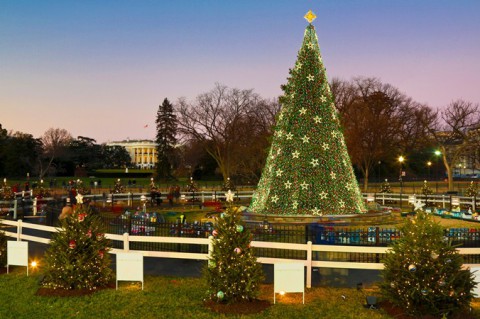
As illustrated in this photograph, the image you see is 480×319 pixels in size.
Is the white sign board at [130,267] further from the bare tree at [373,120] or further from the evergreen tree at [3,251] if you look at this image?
the bare tree at [373,120]

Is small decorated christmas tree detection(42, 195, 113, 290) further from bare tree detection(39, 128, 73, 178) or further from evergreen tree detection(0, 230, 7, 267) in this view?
bare tree detection(39, 128, 73, 178)

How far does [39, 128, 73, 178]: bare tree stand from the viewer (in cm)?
9094

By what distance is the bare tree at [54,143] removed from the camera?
90.9 meters

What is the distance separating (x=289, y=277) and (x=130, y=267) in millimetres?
4098

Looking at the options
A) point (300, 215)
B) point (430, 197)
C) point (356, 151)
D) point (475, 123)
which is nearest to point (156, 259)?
point (300, 215)

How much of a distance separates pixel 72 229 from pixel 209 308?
4149 mm

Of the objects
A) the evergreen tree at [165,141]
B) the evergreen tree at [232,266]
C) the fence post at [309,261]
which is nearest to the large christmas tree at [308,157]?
the fence post at [309,261]

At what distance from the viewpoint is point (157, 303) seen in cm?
1020

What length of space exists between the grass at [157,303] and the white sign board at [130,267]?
38 centimetres

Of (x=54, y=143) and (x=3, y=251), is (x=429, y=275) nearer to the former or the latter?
(x=3, y=251)

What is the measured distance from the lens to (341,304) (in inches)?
398

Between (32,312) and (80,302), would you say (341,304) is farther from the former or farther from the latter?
(32,312)

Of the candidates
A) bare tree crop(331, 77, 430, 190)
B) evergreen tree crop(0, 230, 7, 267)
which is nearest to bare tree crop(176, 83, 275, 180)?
bare tree crop(331, 77, 430, 190)

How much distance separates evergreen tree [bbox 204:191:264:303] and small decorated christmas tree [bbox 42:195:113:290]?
3188 mm
